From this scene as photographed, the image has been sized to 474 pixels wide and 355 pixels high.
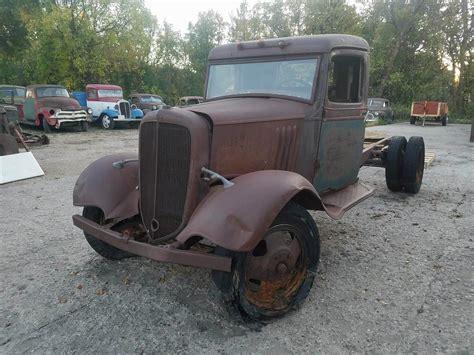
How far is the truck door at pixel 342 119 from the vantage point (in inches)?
150

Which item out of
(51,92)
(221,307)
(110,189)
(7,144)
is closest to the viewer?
(221,307)

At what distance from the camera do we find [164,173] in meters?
2.87

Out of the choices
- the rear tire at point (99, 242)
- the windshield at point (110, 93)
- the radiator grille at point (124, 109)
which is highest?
the windshield at point (110, 93)

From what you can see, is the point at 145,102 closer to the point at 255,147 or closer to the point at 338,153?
the point at 338,153

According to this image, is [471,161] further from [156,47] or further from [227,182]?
[156,47]

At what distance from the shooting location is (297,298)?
2.88 metres

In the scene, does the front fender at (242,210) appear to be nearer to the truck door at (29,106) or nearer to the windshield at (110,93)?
the truck door at (29,106)

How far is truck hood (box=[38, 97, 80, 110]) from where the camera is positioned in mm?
14594

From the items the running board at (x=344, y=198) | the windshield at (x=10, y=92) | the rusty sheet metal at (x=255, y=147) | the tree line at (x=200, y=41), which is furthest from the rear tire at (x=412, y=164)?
the tree line at (x=200, y=41)

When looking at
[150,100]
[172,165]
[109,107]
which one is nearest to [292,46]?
[172,165]

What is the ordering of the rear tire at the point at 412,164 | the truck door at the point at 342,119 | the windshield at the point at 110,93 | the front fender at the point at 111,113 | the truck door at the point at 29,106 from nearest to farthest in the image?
1. the truck door at the point at 342,119
2. the rear tire at the point at 412,164
3. the truck door at the point at 29,106
4. the front fender at the point at 111,113
5. the windshield at the point at 110,93

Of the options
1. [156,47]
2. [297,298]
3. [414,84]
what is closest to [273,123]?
[297,298]

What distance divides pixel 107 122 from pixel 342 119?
14.4 meters

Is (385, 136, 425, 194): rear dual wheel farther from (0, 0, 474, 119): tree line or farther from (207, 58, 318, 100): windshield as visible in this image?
(0, 0, 474, 119): tree line
